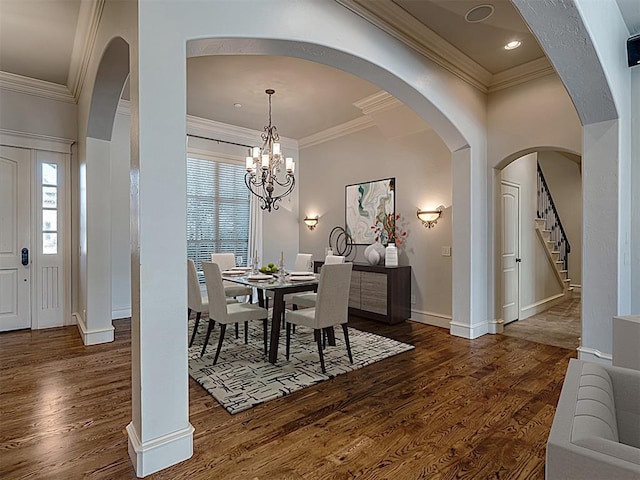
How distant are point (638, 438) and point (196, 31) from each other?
278 cm

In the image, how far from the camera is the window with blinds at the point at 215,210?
5.94 m

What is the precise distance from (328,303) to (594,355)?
2413 millimetres

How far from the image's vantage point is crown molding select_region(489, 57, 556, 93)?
397 cm

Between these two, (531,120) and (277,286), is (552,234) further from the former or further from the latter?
(277,286)

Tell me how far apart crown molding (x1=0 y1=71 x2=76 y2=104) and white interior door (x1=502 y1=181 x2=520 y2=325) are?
6085 millimetres

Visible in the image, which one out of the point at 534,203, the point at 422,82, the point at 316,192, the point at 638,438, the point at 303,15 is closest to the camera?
the point at 638,438

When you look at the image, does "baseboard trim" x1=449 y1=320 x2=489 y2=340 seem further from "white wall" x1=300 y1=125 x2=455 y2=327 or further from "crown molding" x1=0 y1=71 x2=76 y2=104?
"crown molding" x1=0 y1=71 x2=76 y2=104

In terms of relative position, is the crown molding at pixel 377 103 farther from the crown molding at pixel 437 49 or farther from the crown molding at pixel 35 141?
the crown molding at pixel 35 141

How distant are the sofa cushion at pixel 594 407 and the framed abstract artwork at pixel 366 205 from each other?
4.25 meters

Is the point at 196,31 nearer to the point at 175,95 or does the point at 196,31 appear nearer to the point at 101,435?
the point at 175,95

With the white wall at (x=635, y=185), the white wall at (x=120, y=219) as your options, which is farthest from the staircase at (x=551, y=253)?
the white wall at (x=120, y=219)

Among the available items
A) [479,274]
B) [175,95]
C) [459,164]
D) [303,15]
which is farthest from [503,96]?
[175,95]

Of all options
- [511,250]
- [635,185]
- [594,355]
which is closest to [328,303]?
[594,355]

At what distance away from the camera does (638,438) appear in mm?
1250
